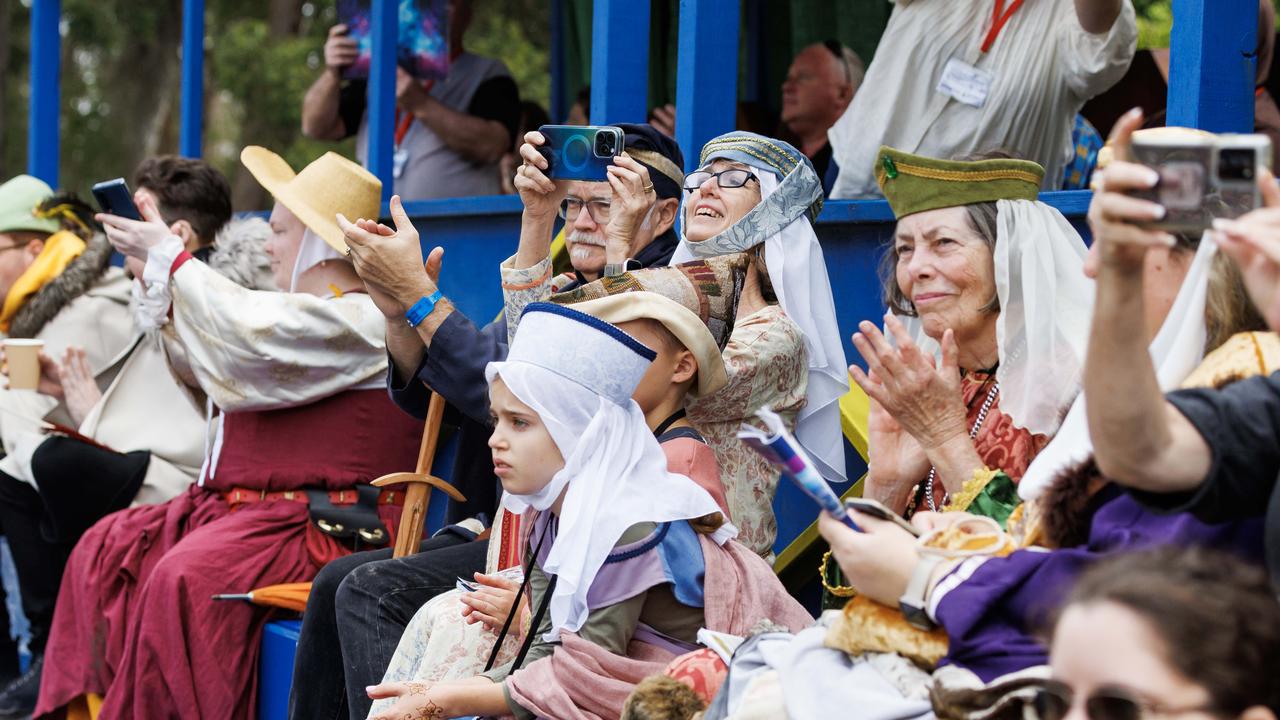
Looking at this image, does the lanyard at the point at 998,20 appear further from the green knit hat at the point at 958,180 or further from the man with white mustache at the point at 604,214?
the green knit hat at the point at 958,180

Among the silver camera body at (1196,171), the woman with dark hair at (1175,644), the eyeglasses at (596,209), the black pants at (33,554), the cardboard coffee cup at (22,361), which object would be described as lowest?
the black pants at (33,554)

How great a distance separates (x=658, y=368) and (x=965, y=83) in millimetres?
1881

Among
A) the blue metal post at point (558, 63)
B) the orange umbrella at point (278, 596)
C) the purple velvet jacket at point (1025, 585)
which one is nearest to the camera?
the purple velvet jacket at point (1025, 585)

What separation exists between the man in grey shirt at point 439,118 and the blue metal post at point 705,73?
2440 millimetres

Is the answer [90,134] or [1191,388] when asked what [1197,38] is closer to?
[1191,388]

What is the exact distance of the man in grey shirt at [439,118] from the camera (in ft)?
22.9

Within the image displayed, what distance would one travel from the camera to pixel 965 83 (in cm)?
480

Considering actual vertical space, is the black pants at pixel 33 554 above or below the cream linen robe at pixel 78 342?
below

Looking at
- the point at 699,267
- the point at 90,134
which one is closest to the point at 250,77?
the point at 90,134

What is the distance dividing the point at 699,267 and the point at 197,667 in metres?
2.01

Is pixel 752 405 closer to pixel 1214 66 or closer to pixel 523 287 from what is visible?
pixel 523 287

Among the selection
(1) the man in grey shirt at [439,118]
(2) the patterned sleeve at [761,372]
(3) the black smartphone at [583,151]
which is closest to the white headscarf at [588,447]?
(2) the patterned sleeve at [761,372]

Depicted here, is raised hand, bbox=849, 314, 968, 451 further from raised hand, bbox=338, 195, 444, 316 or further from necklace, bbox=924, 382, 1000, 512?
raised hand, bbox=338, 195, 444, 316

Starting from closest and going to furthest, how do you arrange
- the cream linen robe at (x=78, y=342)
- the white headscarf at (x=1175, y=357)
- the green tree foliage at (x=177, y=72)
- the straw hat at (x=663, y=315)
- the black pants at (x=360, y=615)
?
the white headscarf at (x=1175, y=357)
the straw hat at (x=663, y=315)
the black pants at (x=360, y=615)
the cream linen robe at (x=78, y=342)
the green tree foliage at (x=177, y=72)
